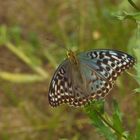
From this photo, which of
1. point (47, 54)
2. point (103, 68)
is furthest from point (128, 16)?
point (47, 54)

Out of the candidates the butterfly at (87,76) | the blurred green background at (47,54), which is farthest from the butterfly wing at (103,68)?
the blurred green background at (47,54)

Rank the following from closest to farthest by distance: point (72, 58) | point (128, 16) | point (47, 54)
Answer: point (128, 16)
point (72, 58)
point (47, 54)

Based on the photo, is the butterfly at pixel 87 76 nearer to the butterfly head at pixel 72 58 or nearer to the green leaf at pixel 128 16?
the butterfly head at pixel 72 58

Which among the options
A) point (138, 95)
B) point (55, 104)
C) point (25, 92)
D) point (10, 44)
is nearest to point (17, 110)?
point (25, 92)

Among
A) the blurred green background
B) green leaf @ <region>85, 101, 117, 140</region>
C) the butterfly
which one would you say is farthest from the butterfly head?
the blurred green background

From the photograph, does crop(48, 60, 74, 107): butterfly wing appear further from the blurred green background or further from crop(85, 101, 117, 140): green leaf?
the blurred green background

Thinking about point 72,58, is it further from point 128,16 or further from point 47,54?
point 47,54

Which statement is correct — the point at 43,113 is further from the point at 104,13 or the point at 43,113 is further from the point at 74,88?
the point at 74,88
